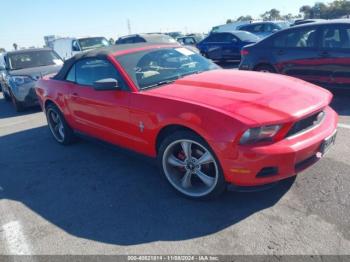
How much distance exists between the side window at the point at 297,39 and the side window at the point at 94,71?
4.31 metres

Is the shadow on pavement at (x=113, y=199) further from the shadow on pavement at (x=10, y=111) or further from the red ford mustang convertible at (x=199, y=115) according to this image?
the shadow on pavement at (x=10, y=111)

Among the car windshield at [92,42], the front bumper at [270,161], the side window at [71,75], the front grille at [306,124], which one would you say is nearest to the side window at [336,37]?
the front grille at [306,124]

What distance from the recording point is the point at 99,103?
13.1 feet

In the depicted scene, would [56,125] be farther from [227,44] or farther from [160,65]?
[227,44]

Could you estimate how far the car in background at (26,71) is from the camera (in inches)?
322

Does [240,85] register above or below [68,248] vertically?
above

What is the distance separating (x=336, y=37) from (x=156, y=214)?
5.09m

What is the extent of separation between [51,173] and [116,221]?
170cm

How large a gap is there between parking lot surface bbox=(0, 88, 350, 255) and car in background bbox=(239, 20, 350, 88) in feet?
7.02

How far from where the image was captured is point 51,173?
4273 millimetres

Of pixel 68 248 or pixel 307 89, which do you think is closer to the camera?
pixel 68 248

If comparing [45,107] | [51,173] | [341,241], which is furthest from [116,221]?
[45,107]

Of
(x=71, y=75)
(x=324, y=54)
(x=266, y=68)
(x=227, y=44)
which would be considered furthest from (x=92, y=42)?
(x=324, y=54)

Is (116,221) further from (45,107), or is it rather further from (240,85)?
(45,107)
